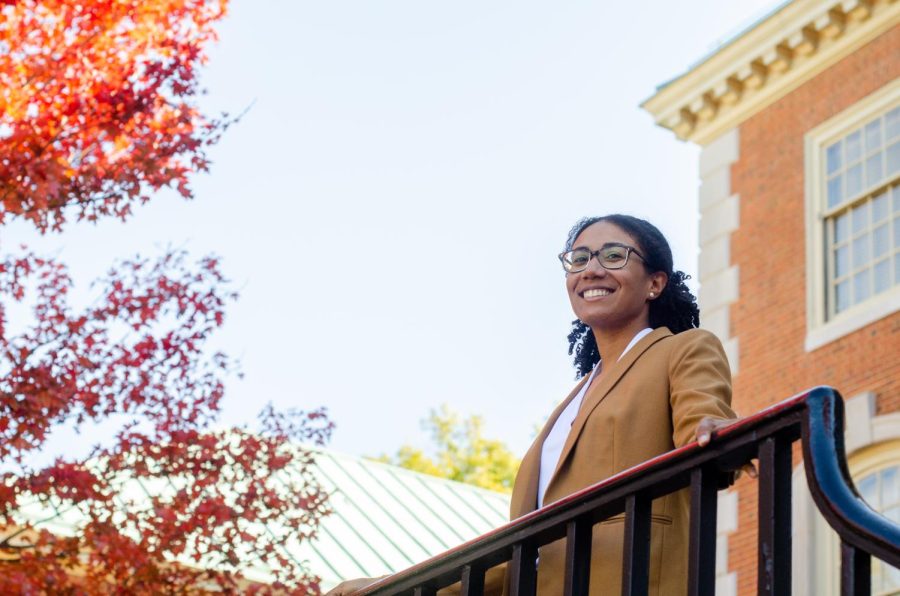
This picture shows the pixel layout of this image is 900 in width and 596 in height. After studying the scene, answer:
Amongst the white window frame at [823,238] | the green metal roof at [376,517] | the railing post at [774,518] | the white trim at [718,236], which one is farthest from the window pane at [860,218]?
the railing post at [774,518]

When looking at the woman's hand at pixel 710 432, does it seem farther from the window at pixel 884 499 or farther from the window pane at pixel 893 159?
the window pane at pixel 893 159

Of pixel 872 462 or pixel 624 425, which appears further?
pixel 872 462

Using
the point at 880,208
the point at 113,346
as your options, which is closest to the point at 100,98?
the point at 113,346

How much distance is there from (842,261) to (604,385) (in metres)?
10.1

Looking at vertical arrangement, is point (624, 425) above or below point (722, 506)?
below

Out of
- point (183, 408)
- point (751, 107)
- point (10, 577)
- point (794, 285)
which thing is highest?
point (751, 107)

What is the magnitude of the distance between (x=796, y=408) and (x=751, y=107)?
12691mm

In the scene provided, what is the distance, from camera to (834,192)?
13.8 metres

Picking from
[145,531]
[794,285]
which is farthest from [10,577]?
[794,285]

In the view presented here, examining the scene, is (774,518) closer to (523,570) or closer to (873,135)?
(523,570)

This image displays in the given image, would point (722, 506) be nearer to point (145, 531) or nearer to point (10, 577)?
point (145, 531)

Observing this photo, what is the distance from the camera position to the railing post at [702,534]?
290cm

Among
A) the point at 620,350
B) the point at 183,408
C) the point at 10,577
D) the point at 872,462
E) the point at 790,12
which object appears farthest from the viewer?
the point at 790,12

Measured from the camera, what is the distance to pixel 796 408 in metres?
2.75
